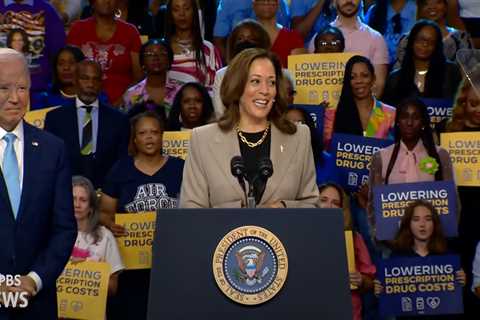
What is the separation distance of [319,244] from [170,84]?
5353 millimetres

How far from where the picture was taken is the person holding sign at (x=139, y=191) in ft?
26.7

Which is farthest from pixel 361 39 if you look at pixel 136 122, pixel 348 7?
pixel 136 122

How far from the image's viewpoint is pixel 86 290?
780cm

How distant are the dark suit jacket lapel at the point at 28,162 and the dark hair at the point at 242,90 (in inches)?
32.7

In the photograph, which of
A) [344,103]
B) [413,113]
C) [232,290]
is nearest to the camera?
[232,290]

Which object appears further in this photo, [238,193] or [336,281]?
[238,193]

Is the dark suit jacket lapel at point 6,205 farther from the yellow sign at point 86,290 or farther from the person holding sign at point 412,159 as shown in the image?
the person holding sign at point 412,159

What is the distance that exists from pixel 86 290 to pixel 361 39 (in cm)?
359

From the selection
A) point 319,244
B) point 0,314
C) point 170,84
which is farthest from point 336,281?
point 170,84

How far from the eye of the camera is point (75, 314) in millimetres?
7836

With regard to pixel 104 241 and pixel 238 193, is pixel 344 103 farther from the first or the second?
pixel 238 193

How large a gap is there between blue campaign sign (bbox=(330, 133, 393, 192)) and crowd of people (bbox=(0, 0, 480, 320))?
103mm

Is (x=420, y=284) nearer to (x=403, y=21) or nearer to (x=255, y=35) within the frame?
(x=255, y=35)

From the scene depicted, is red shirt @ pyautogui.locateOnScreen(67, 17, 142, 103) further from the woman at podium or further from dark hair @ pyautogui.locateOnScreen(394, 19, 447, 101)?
the woman at podium
